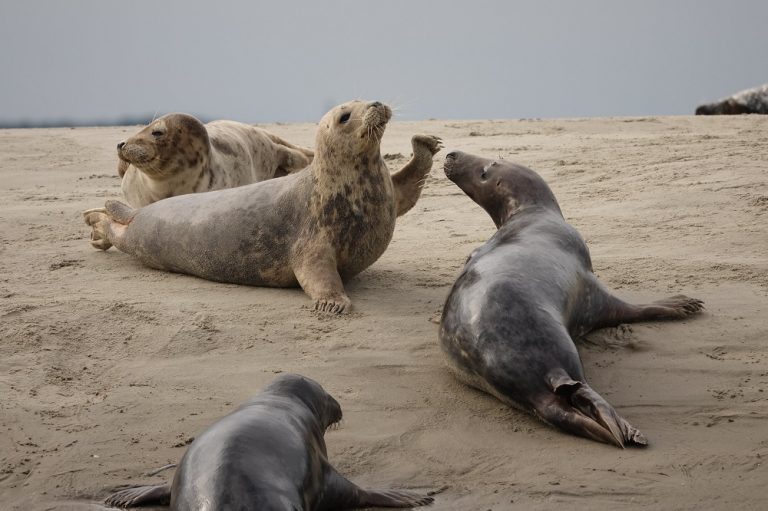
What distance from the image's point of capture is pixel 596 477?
304 cm

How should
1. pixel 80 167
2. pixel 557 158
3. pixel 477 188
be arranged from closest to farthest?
pixel 477 188 < pixel 557 158 < pixel 80 167

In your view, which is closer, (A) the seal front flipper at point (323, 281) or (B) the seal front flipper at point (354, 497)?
(B) the seal front flipper at point (354, 497)

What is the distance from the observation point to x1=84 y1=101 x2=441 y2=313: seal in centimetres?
537

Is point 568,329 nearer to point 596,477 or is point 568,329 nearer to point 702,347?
point 702,347

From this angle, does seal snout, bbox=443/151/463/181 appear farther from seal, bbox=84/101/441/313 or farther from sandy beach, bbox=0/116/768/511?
sandy beach, bbox=0/116/768/511

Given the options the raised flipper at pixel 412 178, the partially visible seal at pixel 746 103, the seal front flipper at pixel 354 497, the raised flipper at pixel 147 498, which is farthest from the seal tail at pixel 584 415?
the partially visible seal at pixel 746 103

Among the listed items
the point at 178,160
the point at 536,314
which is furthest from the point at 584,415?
the point at 178,160

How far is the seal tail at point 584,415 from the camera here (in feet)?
10.8

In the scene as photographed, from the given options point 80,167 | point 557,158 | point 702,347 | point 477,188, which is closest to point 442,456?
point 702,347

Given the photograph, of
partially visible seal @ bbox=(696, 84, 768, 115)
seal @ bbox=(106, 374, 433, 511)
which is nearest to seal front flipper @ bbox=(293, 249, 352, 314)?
seal @ bbox=(106, 374, 433, 511)

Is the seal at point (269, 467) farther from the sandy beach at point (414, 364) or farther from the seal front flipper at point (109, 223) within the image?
the seal front flipper at point (109, 223)

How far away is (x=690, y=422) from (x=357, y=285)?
96.4 inches

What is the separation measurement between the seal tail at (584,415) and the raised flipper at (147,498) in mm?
1369

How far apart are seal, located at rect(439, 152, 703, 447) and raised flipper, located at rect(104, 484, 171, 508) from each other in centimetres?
136
